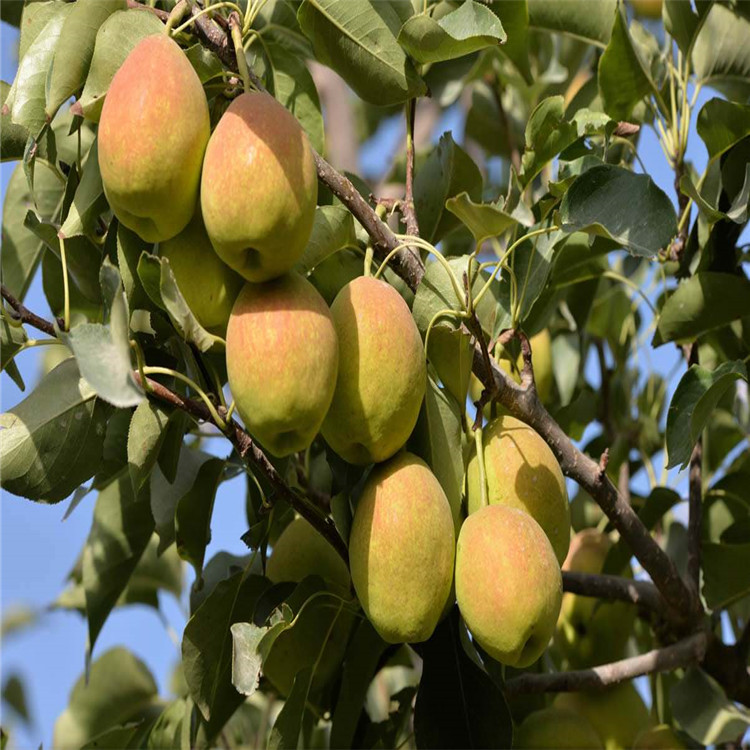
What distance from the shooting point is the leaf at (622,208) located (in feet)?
3.42

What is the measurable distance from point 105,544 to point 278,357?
605 millimetres

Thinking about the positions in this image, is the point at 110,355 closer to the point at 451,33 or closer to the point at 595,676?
the point at 451,33

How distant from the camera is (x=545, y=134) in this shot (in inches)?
47.3

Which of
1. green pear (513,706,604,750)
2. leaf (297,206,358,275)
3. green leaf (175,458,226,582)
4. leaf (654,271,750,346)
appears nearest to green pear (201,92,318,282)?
leaf (297,206,358,275)

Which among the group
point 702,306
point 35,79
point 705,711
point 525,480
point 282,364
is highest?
point 35,79

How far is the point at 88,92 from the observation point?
0.96 m

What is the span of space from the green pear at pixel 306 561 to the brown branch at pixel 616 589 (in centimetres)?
28

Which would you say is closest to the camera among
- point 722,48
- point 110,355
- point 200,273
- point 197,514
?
point 110,355

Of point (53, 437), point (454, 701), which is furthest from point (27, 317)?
point (454, 701)

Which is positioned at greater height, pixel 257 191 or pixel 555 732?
pixel 257 191

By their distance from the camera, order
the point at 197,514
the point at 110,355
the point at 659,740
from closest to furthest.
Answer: the point at 110,355 < the point at 197,514 < the point at 659,740

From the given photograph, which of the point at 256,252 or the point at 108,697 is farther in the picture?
the point at 108,697

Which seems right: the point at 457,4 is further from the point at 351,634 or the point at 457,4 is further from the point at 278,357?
the point at 351,634

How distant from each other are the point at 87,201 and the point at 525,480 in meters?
0.48
